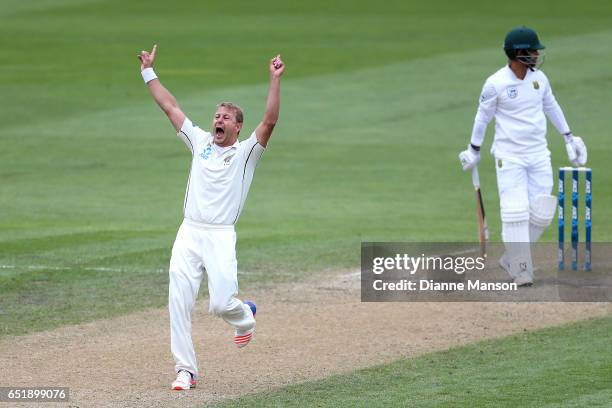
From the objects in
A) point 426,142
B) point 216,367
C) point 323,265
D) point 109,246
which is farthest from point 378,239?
point 426,142

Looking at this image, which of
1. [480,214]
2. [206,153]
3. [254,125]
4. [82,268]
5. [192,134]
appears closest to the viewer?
[206,153]

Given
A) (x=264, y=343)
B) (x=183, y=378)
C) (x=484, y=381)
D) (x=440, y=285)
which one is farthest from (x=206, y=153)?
(x=440, y=285)

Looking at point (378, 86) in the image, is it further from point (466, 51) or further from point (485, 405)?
point (485, 405)

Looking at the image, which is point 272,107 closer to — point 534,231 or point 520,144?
point 520,144

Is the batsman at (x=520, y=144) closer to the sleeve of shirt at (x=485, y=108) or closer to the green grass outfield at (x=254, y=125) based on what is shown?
the sleeve of shirt at (x=485, y=108)

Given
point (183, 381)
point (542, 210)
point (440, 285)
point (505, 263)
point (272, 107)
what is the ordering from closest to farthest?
point (183, 381), point (272, 107), point (542, 210), point (440, 285), point (505, 263)

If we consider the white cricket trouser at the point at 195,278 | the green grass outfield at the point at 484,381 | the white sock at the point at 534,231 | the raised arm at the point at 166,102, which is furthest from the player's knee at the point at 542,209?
the raised arm at the point at 166,102

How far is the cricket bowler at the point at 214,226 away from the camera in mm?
9078

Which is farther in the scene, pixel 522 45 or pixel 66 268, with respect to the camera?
pixel 66 268

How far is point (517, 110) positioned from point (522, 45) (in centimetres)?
63

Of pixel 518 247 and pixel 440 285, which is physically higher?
pixel 518 247

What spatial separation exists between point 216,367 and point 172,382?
67 cm

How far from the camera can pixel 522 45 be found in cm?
1248

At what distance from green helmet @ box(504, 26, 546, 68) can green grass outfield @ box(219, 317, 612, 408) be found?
3.08m
